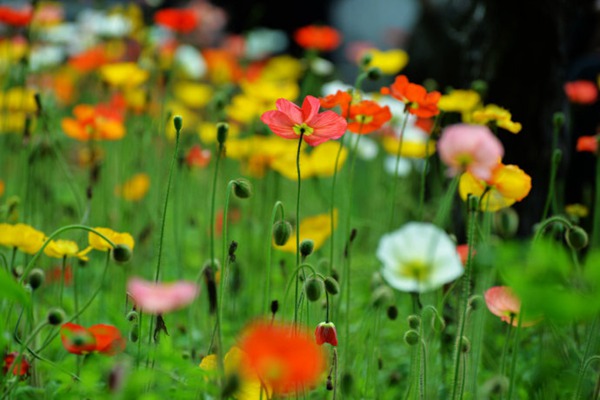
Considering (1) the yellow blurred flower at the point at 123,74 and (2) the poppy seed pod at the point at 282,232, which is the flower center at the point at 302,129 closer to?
(2) the poppy seed pod at the point at 282,232

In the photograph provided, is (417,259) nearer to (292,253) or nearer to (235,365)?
(235,365)

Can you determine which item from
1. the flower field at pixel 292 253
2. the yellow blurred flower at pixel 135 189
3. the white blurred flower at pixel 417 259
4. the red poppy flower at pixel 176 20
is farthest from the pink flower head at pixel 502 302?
the red poppy flower at pixel 176 20

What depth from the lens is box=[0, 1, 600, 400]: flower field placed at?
2.72 ft

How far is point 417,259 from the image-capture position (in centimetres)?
86

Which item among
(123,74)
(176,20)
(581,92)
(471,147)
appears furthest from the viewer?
(176,20)

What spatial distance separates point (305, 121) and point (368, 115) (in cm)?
25

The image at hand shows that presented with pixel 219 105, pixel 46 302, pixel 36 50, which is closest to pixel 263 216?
pixel 219 105

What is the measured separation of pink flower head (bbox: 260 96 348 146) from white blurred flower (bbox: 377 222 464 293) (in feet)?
0.54

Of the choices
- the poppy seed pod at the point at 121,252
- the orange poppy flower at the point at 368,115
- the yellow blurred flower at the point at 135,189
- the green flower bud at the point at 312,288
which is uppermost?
the orange poppy flower at the point at 368,115

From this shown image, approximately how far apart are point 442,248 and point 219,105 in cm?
88

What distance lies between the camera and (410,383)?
109 cm

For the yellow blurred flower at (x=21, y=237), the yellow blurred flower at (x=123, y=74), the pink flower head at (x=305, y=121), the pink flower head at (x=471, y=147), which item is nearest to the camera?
the pink flower head at (x=471, y=147)

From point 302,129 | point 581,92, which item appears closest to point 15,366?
point 302,129

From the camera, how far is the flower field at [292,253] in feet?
2.72
